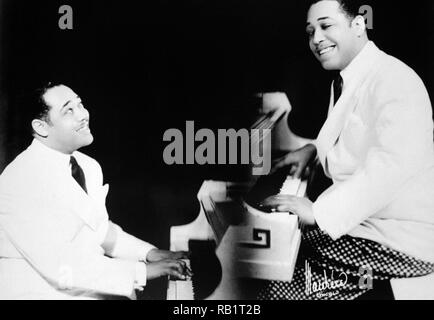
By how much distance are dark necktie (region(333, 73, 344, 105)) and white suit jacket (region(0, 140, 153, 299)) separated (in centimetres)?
114

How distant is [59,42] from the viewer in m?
2.54

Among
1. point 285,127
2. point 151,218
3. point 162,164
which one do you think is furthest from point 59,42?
point 285,127

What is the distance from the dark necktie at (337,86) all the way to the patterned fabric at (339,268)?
639 millimetres

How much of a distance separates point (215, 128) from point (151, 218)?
538mm

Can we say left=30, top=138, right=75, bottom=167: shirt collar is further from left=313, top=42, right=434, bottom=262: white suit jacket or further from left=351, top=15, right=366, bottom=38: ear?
left=351, top=15, right=366, bottom=38: ear

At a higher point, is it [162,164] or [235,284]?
[162,164]

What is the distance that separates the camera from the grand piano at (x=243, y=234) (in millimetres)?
2363

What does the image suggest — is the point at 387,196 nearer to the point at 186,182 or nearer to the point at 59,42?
the point at 186,182

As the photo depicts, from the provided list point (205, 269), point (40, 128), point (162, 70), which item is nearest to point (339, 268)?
point (205, 269)

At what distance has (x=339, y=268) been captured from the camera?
230 cm

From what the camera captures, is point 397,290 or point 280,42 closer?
point 397,290

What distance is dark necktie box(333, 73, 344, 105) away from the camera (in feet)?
7.81
